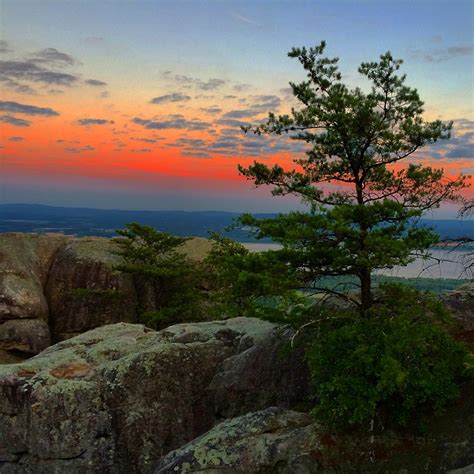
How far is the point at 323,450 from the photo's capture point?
12.4 metres

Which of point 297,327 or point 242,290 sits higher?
point 242,290

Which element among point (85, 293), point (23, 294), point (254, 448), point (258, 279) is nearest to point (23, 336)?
point (23, 294)

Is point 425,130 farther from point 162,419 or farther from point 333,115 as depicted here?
point 162,419

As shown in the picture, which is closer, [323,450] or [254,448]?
[323,450]

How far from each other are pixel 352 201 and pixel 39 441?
14226 millimetres

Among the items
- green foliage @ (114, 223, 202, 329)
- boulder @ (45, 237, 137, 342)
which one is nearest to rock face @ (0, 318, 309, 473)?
green foliage @ (114, 223, 202, 329)

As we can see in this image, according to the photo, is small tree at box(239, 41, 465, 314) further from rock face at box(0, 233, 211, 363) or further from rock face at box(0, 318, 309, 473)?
rock face at box(0, 233, 211, 363)

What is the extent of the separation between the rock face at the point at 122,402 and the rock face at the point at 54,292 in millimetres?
19029

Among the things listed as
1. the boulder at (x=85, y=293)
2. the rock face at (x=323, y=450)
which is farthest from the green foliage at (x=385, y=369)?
the boulder at (x=85, y=293)

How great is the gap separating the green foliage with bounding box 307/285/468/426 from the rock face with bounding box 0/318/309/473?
420 centimetres

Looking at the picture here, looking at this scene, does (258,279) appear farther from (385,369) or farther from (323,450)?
(323,450)

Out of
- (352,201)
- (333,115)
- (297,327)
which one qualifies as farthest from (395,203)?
(297,327)

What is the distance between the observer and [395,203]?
13.4 m

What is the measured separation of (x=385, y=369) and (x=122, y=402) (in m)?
10.8
